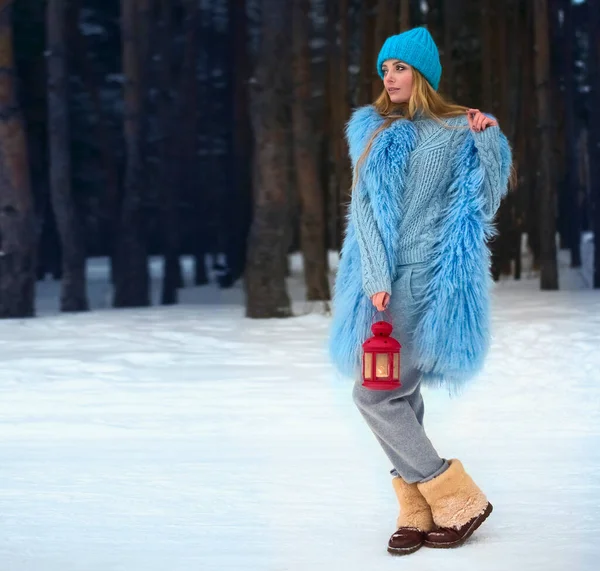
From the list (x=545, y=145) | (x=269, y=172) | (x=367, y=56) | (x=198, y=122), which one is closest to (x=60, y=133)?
(x=269, y=172)

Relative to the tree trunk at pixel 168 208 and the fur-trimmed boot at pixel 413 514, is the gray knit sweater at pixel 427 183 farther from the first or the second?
the tree trunk at pixel 168 208

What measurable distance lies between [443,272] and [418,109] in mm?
630

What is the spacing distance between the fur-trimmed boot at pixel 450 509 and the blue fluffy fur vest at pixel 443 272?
352 millimetres

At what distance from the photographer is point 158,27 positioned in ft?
84.8

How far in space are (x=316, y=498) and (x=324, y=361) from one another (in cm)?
486

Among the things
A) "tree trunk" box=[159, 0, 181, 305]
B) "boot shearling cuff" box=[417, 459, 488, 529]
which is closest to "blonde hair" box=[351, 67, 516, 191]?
"boot shearling cuff" box=[417, 459, 488, 529]

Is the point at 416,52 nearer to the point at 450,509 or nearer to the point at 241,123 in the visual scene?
the point at 450,509

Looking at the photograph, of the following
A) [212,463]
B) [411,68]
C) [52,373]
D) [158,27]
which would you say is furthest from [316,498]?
[158,27]

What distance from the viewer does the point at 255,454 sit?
21.2 ft

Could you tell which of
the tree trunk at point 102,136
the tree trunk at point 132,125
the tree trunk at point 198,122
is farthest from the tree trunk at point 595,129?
the tree trunk at point 102,136

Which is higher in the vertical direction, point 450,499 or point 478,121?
point 478,121

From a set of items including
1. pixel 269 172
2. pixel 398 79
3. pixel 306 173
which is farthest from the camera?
pixel 306 173

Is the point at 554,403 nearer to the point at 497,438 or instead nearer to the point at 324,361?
the point at 497,438

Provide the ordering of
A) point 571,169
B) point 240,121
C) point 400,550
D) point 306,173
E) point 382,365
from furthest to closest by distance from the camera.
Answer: point 571,169 < point 240,121 < point 306,173 < point 400,550 < point 382,365
